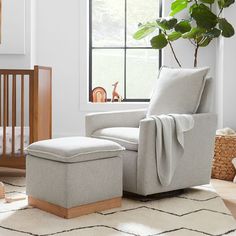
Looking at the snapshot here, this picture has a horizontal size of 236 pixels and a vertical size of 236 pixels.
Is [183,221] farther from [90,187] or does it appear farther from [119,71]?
[119,71]

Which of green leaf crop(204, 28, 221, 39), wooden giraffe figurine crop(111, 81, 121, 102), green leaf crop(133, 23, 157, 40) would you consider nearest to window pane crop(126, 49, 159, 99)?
wooden giraffe figurine crop(111, 81, 121, 102)

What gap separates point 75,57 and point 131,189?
7.61ft

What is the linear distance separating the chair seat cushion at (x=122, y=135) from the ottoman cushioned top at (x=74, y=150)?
0.21 meters

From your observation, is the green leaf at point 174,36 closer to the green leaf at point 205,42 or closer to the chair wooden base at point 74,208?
the green leaf at point 205,42

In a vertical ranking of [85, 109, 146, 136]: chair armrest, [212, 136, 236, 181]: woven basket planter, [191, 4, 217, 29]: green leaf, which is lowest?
[212, 136, 236, 181]: woven basket planter

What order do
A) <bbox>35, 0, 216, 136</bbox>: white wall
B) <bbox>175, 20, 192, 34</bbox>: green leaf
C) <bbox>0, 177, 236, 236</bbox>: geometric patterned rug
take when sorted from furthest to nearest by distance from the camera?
<bbox>35, 0, 216, 136</bbox>: white wall < <bbox>175, 20, 192, 34</bbox>: green leaf < <bbox>0, 177, 236, 236</bbox>: geometric patterned rug

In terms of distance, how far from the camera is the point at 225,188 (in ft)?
12.6

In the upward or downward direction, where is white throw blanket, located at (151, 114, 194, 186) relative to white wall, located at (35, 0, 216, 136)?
downward

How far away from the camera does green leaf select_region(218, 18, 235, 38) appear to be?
4422mm

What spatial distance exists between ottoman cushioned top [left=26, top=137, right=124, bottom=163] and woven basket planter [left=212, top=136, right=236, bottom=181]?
1.29 m

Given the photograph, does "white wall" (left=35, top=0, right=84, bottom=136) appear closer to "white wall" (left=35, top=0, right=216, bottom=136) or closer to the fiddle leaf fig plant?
"white wall" (left=35, top=0, right=216, bottom=136)

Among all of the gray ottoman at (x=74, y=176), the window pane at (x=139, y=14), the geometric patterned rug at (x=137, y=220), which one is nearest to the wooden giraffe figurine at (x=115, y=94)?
the window pane at (x=139, y=14)

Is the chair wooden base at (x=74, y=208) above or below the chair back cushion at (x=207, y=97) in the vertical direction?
below

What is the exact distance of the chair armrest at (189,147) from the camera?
10.7 ft
